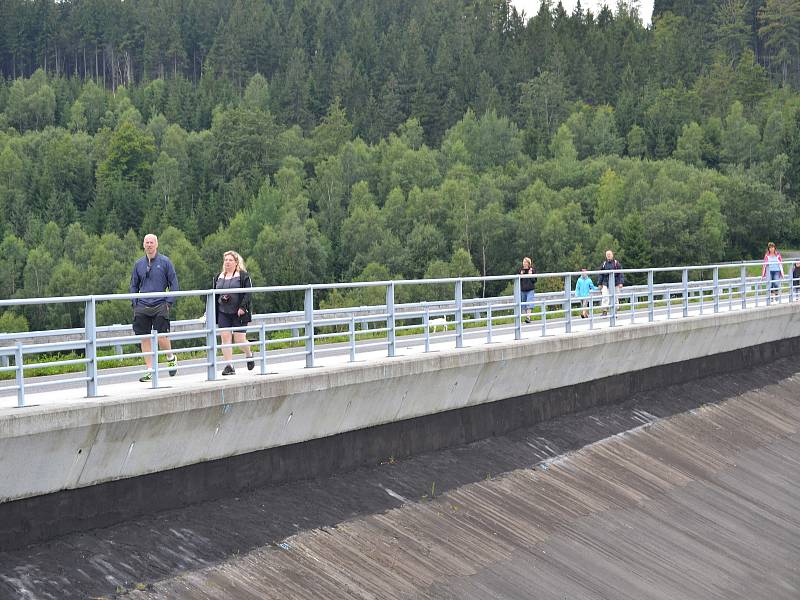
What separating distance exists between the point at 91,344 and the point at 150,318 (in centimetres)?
171

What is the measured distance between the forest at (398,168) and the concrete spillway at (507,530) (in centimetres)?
6537

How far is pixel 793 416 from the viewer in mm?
27703

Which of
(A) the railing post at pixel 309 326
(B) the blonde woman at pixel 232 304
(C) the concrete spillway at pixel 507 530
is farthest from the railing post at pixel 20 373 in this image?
(A) the railing post at pixel 309 326

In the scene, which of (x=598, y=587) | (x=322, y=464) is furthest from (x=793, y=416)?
(x=322, y=464)

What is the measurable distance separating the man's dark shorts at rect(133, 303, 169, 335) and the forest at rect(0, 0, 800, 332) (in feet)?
239

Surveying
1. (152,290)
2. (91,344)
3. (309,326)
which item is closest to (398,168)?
(309,326)

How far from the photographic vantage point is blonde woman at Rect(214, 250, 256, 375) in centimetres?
1430

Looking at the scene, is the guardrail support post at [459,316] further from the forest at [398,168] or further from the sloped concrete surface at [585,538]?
the forest at [398,168]

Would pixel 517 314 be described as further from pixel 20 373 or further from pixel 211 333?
pixel 20 373

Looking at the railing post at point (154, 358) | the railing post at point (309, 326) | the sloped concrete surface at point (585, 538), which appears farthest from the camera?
the railing post at point (309, 326)

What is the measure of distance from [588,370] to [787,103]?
526ft

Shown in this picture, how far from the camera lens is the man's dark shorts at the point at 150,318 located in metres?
13.5

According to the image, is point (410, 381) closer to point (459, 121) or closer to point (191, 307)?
point (191, 307)

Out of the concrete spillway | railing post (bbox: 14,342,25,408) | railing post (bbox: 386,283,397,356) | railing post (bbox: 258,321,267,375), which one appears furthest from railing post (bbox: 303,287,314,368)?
railing post (bbox: 14,342,25,408)
